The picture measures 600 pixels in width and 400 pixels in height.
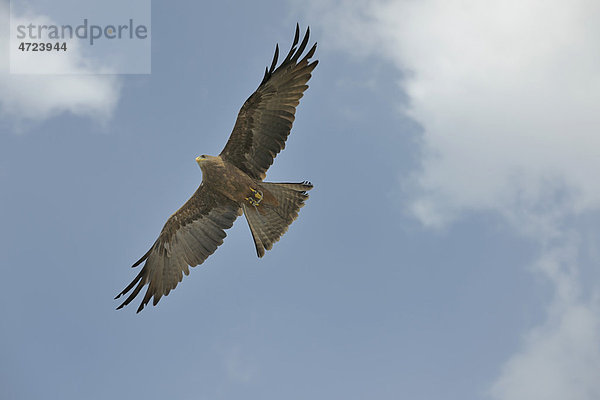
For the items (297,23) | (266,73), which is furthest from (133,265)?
(297,23)

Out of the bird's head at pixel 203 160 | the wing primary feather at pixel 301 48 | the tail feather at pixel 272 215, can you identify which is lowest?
the tail feather at pixel 272 215

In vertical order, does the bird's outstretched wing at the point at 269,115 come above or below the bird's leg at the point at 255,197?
above

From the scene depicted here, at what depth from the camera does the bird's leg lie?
44.5 feet

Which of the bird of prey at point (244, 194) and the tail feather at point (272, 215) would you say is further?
the tail feather at point (272, 215)

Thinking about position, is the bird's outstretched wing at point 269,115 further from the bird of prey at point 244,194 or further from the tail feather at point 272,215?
the tail feather at point 272,215

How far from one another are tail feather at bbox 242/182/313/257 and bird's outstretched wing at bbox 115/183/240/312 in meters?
0.70

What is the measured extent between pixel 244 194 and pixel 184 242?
2.11 m

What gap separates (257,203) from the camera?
45.1 ft

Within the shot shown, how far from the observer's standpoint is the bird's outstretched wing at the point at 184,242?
14500mm

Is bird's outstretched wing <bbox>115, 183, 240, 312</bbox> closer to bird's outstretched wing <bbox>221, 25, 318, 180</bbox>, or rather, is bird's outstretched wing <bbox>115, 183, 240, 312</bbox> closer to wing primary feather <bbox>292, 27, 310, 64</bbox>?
bird's outstretched wing <bbox>221, 25, 318, 180</bbox>

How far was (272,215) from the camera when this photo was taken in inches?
545

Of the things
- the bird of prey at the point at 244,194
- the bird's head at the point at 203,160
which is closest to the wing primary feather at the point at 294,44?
the bird of prey at the point at 244,194

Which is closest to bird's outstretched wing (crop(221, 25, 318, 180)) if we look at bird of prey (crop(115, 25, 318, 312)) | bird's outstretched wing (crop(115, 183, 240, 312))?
bird of prey (crop(115, 25, 318, 312))

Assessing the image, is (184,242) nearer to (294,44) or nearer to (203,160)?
(203,160)
